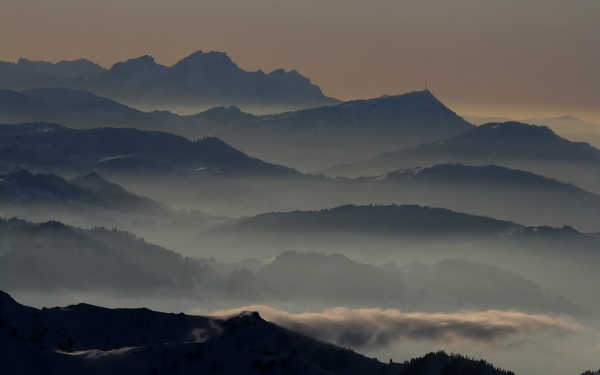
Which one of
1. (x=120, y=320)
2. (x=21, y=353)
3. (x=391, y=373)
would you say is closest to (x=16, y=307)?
(x=120, y=320)

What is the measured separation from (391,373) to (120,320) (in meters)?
49.8

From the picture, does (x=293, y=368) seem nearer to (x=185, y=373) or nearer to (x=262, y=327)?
(x=185, y=373)

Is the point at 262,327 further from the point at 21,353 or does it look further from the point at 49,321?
the point at 21,353

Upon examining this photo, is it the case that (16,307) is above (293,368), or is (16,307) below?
above

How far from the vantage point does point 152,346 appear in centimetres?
13388

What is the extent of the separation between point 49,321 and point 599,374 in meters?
92.2

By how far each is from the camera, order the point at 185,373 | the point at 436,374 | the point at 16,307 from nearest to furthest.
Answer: the point at 185,373 < the point at 436,374 < the point at 16,307

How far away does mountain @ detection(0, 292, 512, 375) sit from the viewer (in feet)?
429

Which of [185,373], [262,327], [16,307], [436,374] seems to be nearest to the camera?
[185,373]

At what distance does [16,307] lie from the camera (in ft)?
552

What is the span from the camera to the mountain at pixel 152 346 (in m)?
131

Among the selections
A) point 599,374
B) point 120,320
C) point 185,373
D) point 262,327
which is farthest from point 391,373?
point 185,373

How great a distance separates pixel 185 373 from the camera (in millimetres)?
A: 128875

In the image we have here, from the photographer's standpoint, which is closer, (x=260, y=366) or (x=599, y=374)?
(x=260, y=366)
